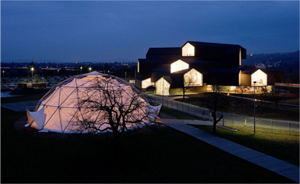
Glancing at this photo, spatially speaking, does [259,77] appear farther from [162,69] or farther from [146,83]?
[146,83]

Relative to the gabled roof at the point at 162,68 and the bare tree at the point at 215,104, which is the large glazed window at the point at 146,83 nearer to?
the gabled roof at the point at 162,68

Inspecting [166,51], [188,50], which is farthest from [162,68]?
[166,51]

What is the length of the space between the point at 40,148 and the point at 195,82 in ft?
162

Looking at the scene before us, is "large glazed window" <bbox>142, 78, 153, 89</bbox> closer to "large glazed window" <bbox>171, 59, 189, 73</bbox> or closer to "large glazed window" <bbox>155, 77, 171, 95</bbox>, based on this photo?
"large glazed window" <bbox>171, 59, 189, 73</bbox>

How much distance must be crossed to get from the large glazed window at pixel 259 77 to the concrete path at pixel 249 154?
146 feet

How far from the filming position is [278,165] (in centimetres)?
1772

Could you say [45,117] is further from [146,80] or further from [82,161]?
[146,80]

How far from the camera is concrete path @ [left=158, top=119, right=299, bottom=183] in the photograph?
16.8 meters

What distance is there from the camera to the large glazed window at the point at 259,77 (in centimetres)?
6533

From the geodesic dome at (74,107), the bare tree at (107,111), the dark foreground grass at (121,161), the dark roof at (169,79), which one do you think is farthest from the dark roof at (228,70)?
the dark foreground grass at (121,161)

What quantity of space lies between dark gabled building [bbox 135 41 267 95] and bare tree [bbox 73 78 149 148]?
32665 millimetres

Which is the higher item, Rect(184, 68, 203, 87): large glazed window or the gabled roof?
the gabled roof

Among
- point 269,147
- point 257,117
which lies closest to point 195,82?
point 257,117

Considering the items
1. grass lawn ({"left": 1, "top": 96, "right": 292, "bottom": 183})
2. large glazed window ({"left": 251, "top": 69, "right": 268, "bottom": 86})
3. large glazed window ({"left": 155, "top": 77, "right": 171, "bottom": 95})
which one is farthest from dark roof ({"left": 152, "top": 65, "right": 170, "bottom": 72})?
grass lawn ({"left": 1, "top": 96, "right": 292, "bottom": 183})
